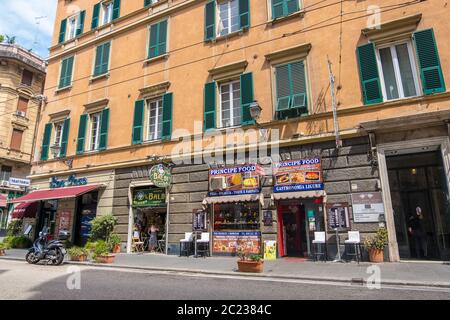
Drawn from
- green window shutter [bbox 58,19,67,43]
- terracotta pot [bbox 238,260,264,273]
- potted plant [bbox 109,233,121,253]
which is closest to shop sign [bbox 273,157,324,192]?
terracotta pot [bbox 238,260,264,273]

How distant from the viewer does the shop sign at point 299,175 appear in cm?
1105

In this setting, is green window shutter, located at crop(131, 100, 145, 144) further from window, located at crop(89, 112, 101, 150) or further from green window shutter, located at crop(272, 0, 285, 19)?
green window shutter, located at crop(272, 0, 285, 19)

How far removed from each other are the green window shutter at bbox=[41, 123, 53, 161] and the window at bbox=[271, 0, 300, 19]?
47.9 ft

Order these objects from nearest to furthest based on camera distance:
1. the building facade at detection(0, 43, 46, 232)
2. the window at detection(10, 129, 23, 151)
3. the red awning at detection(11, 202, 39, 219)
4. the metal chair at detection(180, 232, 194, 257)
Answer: the metal chair at detection(180, 232, 194, 257) → the red awning at detection(11, 202, 39, 219) → the building facade at detection(0, 43, 46, 232) → the window at detection(10, 129, 23, 151)

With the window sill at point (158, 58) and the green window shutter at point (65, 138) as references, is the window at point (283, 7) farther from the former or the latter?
the green window shutter at point (65, 138)

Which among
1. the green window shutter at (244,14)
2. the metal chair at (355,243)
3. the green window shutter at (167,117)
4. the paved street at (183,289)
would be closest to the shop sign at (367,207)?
the metal chair at (355,243)

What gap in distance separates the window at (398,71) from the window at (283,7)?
3.93 meters

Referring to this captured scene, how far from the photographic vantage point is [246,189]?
12156mm

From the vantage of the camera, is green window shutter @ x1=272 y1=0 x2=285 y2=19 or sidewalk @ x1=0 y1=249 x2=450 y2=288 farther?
green window shutter @ x1=272 y1=0 x2=285 y2=19

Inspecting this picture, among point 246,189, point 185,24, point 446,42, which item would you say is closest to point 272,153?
point 246,189

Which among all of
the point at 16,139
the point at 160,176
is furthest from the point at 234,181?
the point at 16,139

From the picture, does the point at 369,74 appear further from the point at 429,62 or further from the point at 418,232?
the point at 418,232

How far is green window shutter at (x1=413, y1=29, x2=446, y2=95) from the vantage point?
9.97 m

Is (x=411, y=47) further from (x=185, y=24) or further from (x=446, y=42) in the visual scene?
(x=185, y=24)
